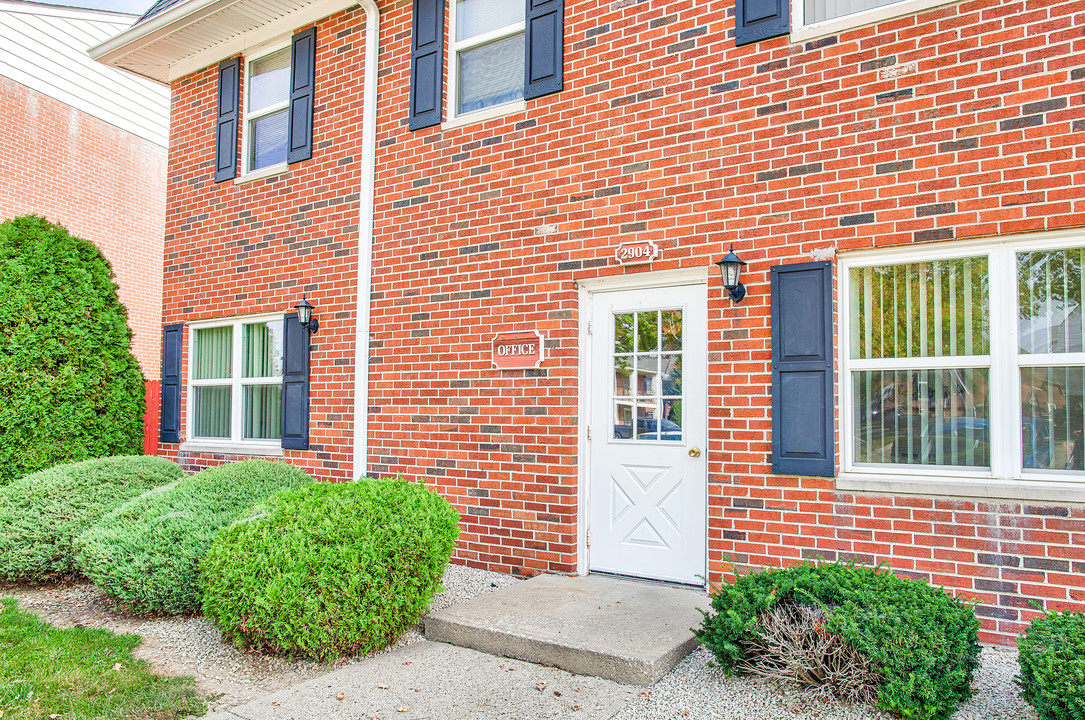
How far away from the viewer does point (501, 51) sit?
6605 millimetres

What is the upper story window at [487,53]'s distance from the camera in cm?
650

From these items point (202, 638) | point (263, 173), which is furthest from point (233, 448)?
point (202, 638)

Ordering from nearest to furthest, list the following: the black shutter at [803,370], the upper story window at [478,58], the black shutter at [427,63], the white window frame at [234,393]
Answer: the black shutter at [803,370]
the upper story window at [478,58]
the black shutter at [427,63]
the white window frame at [234,393]

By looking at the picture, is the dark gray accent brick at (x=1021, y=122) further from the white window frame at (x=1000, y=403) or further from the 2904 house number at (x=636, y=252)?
the 2904 house number at (x=636, y=252)

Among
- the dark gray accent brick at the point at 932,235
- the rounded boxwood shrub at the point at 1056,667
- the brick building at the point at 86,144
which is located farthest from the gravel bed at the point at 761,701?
the brick building at the point at 86,144

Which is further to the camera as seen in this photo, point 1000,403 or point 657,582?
point 657,582

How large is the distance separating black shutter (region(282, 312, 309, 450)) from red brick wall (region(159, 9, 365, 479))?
0.09 metres

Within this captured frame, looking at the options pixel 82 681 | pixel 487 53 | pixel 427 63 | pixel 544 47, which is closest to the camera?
pixel 82 681

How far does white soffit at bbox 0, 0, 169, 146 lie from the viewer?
13.0 meters

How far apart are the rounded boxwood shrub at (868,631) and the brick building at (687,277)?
3.84 ft

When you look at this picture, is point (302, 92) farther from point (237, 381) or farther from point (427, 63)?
point (237, 381)

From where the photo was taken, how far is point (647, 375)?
5.66 meters

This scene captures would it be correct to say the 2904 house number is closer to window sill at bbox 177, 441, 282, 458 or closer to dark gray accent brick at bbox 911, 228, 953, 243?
dark gray accent brick at bbox 911, 228, 953, 243

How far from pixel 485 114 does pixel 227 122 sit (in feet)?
12.5
